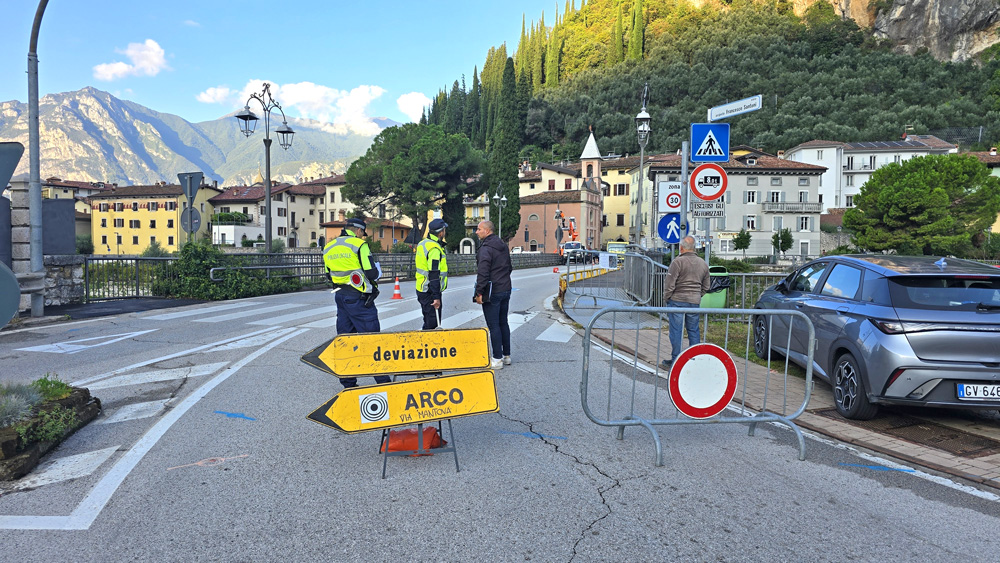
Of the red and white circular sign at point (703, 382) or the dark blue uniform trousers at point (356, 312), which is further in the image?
the dark blue uniform trousers at point (356, 312)

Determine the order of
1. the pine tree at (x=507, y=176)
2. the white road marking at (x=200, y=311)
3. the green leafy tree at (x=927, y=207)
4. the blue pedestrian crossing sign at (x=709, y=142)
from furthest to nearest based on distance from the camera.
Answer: the pine tree at (x=507, y=176), the green leafy tree at (x=927, y=207), the white road marking at (x=200, y=311), the blue pedestrian crossing sign at (x=709, y=142)

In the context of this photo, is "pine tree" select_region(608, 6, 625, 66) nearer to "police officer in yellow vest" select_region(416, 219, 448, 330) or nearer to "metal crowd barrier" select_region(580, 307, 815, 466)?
"metal crowd barrier" select_region(580, 307, 815, 466)

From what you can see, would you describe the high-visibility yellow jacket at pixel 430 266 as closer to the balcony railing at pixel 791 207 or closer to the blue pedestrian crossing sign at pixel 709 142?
the blue pedestrian crossing sign at pixel 709 142

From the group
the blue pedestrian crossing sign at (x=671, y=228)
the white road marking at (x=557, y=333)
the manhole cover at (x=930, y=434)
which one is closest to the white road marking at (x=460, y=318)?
the white road marking at (x=557, y=333)

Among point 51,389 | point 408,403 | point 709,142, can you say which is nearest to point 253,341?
point 51,389

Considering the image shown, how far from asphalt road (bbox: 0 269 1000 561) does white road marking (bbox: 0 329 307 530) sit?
1 cm

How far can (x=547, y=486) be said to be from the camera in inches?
152

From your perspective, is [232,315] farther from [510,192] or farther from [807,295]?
[510,192]

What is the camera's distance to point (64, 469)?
406 centimetres

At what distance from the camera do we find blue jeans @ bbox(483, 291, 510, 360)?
781cm

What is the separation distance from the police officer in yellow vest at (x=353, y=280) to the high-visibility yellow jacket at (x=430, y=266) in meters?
1.46

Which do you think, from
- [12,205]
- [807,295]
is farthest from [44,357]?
[807,295]

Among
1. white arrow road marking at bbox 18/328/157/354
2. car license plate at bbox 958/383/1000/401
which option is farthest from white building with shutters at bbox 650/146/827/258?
car license plate at bbox 958/383/1000/401

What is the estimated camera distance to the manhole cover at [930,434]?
4781 mm
